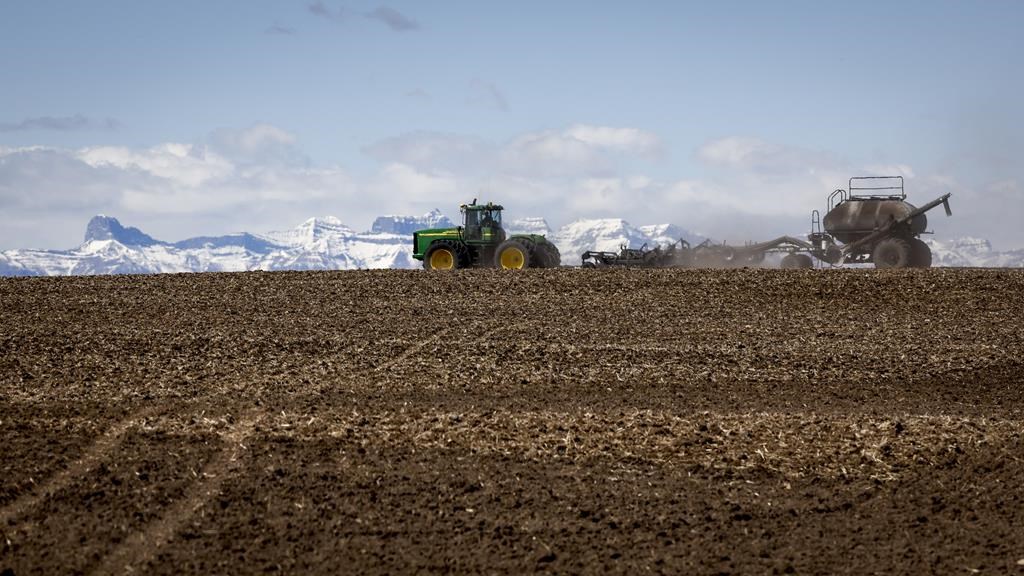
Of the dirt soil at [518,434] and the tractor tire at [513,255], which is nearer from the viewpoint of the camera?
the dirt soil at [518,434]

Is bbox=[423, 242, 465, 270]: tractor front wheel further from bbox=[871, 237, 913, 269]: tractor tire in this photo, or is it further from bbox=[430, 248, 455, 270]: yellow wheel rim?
bbox=[871, 237, 913, 269]: tractor tire

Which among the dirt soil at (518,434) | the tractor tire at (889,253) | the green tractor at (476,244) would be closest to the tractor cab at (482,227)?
the green tractor at (476,244)

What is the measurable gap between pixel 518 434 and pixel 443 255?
19209 mm

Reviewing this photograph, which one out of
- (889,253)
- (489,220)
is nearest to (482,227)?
(489,220)

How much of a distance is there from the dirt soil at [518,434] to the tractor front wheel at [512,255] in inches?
259

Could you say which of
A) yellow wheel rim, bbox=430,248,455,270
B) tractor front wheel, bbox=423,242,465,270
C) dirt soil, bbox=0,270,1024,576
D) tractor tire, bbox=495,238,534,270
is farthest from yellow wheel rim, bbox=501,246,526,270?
dirt soil, bbox=0,270,1024,576

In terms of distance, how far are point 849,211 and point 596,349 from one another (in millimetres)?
21789

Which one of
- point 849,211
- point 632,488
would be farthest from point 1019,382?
point 849,211

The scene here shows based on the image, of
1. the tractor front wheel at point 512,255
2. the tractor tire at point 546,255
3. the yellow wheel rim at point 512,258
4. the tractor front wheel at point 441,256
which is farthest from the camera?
the tractor front wheel at point 441,256

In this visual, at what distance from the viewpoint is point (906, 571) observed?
916cm

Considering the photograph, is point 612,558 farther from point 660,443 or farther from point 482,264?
point 482,264

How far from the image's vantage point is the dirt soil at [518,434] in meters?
9.74

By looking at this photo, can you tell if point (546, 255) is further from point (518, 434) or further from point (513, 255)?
point (518, 434)

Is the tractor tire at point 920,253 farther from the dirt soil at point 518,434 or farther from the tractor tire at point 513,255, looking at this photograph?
the tractor tire at point 513,255
